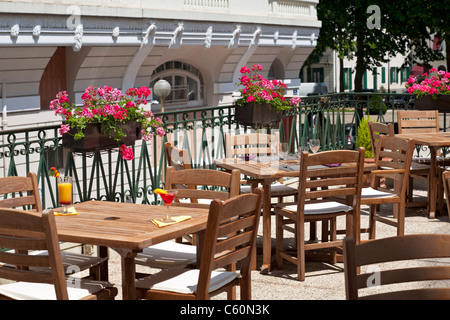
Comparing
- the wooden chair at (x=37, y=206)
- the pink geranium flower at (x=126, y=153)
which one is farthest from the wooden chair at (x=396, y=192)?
the wooden chair at (x=37, y=206)

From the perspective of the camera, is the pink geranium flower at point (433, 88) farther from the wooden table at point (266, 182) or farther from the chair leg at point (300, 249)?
the chair leg at point (300, 249)

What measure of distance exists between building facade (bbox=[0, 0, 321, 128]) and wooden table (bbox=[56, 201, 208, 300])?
8.53 meters

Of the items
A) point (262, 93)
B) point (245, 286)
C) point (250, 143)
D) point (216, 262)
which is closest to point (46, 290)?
point (216, 262)

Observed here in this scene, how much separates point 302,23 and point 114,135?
1947 cm

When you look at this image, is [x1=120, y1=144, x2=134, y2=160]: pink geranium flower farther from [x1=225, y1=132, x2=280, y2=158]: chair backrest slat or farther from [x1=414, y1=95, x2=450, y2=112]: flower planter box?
[x1=414, y1=95, x2=450, y2=112]: flower planter box

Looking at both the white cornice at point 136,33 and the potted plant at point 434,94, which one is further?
the white cornice at point 136,33

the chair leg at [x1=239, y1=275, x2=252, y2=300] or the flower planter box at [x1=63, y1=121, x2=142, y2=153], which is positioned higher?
the flower planter box at [x1=63, y1=121, x2=142, y2=153]

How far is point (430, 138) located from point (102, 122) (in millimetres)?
3751

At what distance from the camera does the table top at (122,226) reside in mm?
4090

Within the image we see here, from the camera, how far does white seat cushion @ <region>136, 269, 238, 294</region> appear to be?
4.23 m

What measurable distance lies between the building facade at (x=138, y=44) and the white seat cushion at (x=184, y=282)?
8883 millimetres

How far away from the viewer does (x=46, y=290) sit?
13.8 feet

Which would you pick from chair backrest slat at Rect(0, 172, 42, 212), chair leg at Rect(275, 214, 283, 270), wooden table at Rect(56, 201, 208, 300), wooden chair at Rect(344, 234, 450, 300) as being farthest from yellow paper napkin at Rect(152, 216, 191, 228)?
chair leg at Rect(275, 214, 283, 270)

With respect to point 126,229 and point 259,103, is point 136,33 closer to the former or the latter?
point 259,103
